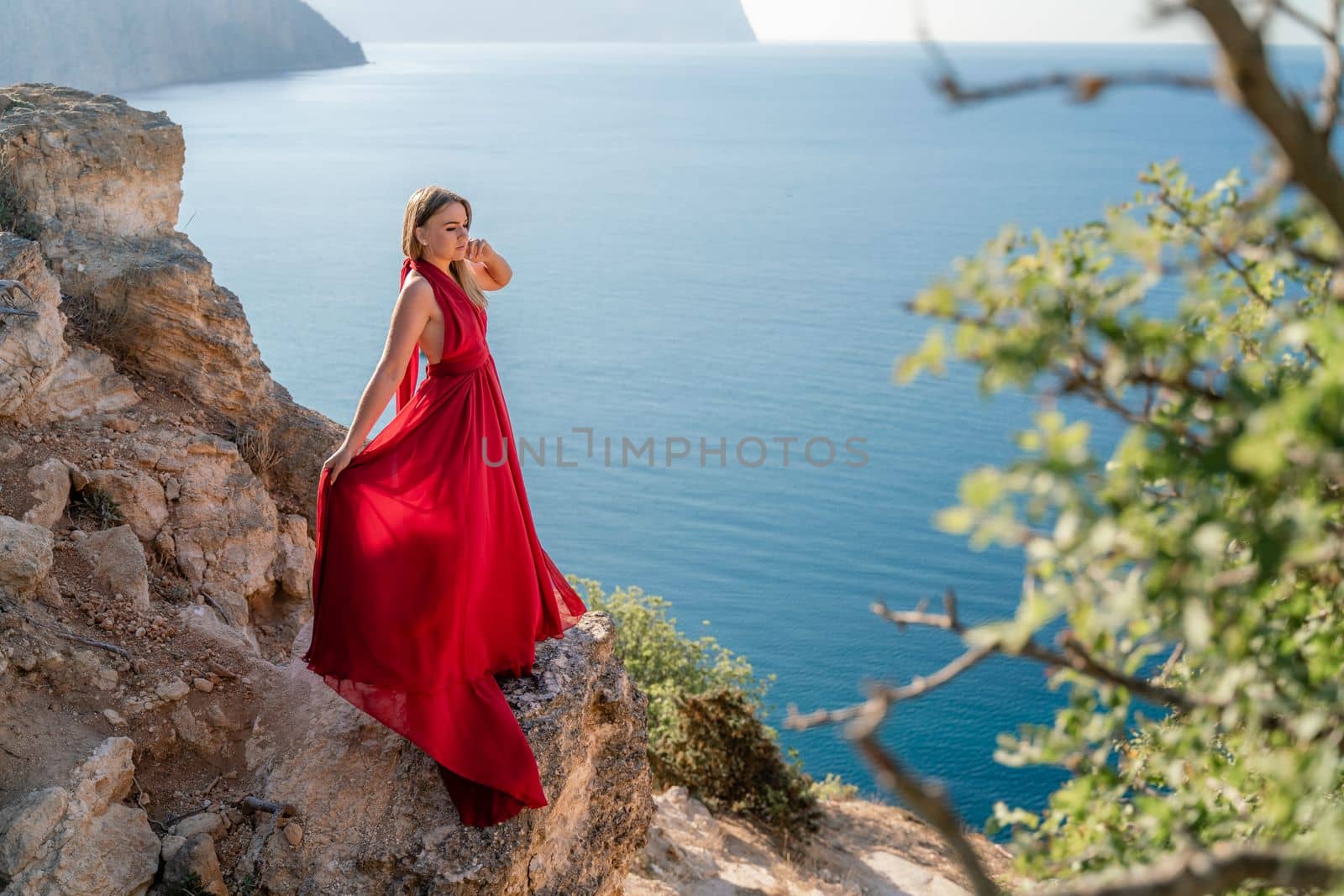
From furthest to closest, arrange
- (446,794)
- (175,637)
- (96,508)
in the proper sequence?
(96,508)
(175,637)
(446,794)

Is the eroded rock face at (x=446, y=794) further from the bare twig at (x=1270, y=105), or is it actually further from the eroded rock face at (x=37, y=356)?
the bare twig at (x=1270, y=105)

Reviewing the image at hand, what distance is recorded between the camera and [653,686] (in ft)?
38.1

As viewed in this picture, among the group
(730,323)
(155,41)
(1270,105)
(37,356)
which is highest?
(1270,105)

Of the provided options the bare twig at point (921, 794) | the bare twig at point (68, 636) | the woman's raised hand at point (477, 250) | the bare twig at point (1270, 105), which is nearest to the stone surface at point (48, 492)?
the bare twig at point (68, 636)

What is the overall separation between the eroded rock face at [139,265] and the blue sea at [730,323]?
3946mm

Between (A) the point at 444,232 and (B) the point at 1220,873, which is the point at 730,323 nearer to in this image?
(A) the point at 444,232

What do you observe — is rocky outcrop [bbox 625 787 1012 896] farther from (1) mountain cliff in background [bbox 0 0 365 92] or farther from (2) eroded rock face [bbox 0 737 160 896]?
(1) mountain cliff in background [bbox 0 0 365 92]

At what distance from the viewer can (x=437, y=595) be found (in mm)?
3977

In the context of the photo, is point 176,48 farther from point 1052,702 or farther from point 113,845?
point 113,845

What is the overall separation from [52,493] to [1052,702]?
50.5 feet

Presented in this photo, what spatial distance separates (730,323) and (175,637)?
30799 millimetres

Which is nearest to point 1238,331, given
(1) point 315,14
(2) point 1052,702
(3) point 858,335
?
(2) point 1052,702

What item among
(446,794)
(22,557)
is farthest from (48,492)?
(446,794)

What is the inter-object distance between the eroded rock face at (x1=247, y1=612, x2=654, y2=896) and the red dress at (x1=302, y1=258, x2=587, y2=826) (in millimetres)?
118
